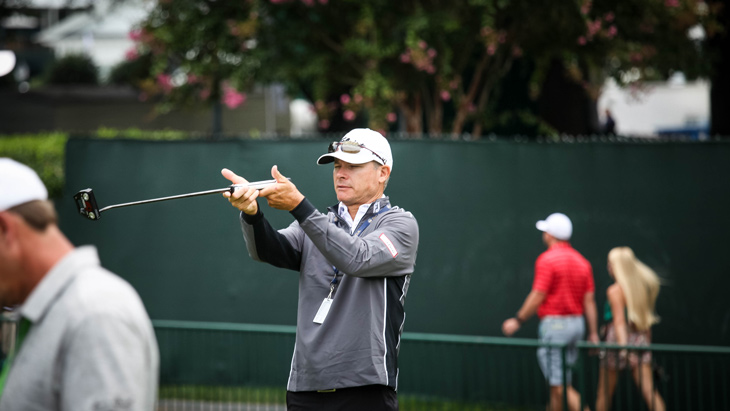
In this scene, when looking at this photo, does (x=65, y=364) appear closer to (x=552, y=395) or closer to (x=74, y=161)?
(x=552, y=395)

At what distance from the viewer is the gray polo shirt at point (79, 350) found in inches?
81.0

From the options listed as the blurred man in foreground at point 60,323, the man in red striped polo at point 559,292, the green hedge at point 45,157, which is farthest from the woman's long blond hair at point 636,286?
the green hedge at point 45,157

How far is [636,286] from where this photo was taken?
7383 mm

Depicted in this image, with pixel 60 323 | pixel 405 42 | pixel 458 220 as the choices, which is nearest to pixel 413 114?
pixel 405 42

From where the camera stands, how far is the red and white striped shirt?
24.0 ft

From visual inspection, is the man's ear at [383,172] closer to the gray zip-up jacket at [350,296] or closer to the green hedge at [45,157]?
the gray zip-up jacket at [350,296]

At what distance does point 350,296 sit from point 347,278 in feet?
0.29

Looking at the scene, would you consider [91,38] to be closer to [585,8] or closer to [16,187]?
[585,8]

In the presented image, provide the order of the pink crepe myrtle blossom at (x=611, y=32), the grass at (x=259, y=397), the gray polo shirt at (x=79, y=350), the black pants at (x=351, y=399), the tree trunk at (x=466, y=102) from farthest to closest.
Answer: the tree trunk at (x=466, y=102)
the pink crepe myrtle blossom at (x=611, y=32)
the grass at (x=259, y=397)
the black pants at (x=351, y=399)
the gray polo shirt at (x=79, y=350)

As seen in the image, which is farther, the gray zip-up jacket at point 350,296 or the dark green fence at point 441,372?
the dark green fence at point 441,372

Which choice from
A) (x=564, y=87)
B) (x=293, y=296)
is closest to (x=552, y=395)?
(x=293, y=296)

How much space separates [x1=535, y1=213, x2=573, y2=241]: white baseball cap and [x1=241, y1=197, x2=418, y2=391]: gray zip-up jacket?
3748mm

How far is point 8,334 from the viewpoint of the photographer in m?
7.41

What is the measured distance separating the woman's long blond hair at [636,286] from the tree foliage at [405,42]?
407 centimetres
